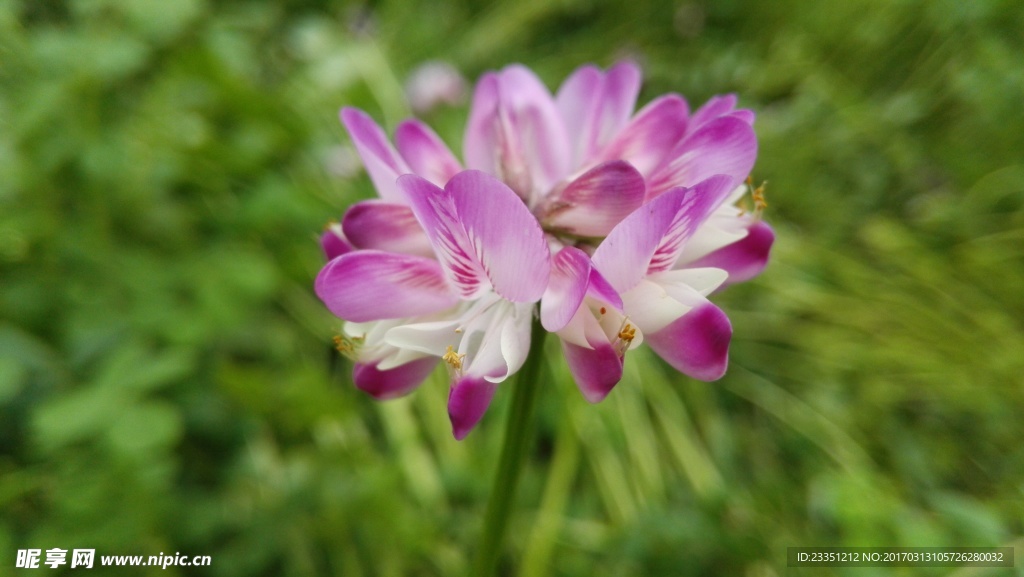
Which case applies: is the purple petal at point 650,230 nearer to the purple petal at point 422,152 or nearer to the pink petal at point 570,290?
the pink petal at point 570,290

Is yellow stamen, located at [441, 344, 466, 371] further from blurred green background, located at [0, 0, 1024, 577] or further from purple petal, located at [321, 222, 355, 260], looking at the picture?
blurred green background, located at [0, 0, 1024, 577]

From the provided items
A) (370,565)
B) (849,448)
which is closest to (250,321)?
(370,565)

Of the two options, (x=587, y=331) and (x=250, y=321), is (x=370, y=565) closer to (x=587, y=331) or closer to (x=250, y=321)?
(x=250, y=321)

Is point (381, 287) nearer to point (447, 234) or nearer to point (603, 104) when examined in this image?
point (447, 234)

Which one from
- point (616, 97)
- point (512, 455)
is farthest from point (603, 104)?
point (512, 455)

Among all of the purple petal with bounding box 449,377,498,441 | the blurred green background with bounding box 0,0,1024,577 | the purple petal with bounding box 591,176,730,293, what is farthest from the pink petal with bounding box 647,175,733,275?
the blurred green background with bounding box 0,0,1024,577
